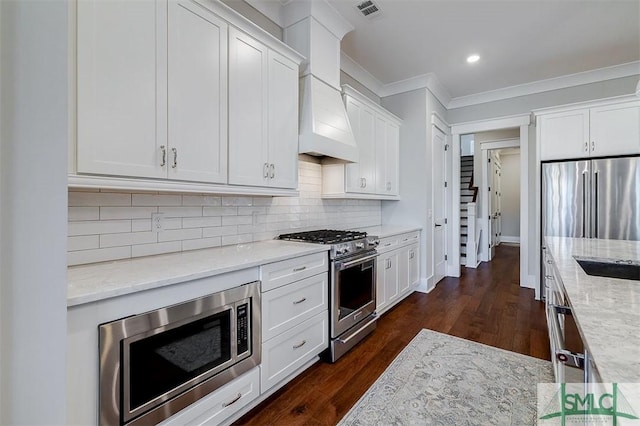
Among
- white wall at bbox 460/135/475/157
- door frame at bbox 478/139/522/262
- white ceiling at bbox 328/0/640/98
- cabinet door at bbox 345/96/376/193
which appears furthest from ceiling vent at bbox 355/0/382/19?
white wall at bbox 460/135/475/157

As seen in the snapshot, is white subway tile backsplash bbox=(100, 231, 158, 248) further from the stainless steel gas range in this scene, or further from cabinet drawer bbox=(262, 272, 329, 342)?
the stainless steel gas range

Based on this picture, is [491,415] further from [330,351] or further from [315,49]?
[315,49]

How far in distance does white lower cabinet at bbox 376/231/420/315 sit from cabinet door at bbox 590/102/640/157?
7.55ft

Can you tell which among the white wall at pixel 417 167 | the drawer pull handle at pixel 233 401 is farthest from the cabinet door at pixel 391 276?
the drawer pull handle at pixel 233 401

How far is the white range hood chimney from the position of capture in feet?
8.31

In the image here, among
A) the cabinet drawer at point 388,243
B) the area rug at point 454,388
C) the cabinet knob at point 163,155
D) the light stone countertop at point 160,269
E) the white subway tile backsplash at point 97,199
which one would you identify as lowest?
the area rug at point 454,388

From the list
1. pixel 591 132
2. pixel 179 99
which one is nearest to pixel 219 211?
pixel 179 99

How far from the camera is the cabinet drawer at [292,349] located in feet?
5.89

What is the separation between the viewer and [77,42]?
126cm

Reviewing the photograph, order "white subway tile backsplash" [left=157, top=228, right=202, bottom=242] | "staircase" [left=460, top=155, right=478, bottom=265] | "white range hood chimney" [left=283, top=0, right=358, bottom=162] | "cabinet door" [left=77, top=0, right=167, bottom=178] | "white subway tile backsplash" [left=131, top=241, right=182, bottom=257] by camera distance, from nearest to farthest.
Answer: "cabinet door" [left=77, top=0, right=167, bottom=178] < "white subway tile backsplash" [left=131, top=241, right=182, bottom=257] < "white subway tile backsplash" [left=157, top=228, right=202, bottom=242] < "white range hood chimney" [left=283, top=0, right=358, bottom=162] < "staircase" [left=460, top=155, right=478, bottom=265]

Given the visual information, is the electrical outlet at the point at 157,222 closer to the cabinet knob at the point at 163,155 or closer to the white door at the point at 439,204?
the cabinet knob at the point at 163,155

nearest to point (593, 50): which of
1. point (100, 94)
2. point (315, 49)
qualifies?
point (315, 49)

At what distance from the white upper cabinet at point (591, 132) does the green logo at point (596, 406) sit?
11.5 ft

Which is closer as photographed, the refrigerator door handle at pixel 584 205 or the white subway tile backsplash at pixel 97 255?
the white subway tile backsplash at pixel 97 255
